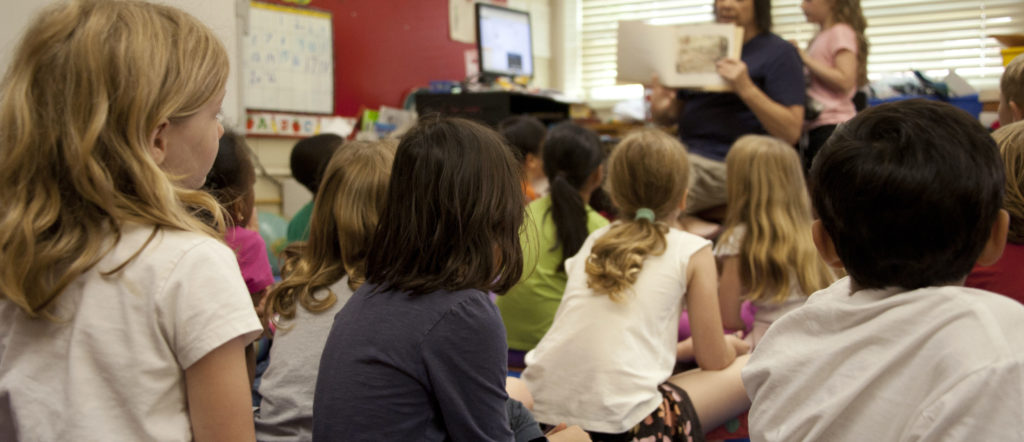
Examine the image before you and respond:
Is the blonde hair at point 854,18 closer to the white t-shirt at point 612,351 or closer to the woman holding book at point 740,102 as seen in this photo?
the woman holding book at point 740,102

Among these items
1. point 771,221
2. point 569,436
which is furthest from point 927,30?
point 569,436

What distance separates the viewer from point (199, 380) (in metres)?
0.84

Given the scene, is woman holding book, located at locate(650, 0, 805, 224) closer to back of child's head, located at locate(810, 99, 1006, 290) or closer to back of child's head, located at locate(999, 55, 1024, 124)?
back of child's head, located at locate(999, 55, 1024, 124)

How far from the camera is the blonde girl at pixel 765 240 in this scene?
193 centimetres

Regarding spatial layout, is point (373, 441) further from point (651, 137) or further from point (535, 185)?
point (535, 185)

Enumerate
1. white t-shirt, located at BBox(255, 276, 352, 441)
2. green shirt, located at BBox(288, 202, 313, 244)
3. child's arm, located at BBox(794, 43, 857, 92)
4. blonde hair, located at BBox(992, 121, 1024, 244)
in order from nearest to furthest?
blonde hair, located at BBox(992, 121, 1024, 244) < white t-shirt, located at BBox(255, 276, 352, 441) < green shirt, located at BBox(288, 202, 313, 244) < child's arm, located at BBox(794, 43, 857, 92)

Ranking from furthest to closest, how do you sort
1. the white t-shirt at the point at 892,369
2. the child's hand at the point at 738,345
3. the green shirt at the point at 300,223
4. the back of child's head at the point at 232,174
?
the green shirt at the point at 300,223
the child's hand at the point at 738,345
the back of child's head at the point at 232,174
the white t-shirt at the point at 892,369

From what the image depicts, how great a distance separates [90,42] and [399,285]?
46 cm

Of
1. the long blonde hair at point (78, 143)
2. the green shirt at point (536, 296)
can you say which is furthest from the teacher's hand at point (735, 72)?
the long blonde hair at point (78, 143)

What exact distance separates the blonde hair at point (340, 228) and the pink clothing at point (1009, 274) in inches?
38.5

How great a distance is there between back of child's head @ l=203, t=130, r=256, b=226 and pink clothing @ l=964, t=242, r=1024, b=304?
1327mm

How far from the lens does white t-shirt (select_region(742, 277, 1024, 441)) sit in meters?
0.71

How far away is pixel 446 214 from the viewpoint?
1.09 m

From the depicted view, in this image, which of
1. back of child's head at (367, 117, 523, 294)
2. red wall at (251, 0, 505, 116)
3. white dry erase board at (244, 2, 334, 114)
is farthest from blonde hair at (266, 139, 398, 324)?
red wall at (251, 0, 505, 116)
